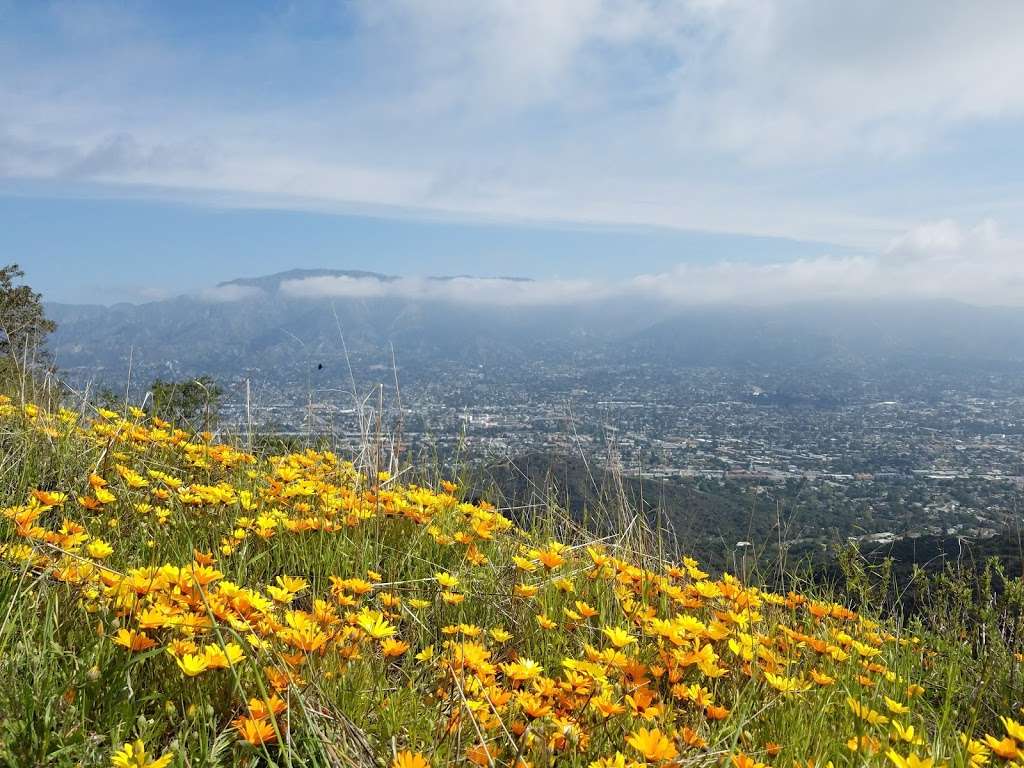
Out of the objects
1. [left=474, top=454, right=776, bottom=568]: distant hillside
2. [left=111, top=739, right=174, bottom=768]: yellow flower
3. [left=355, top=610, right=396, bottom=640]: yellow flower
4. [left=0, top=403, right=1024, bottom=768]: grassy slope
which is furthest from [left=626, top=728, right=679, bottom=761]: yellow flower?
[left=474, top=454, right=776, bottom=568]: distant hillside

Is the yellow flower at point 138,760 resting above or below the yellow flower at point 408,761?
above

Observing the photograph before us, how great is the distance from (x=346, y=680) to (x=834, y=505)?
22.6 meters

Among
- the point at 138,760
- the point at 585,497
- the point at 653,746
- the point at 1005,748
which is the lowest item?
the point at 585,497

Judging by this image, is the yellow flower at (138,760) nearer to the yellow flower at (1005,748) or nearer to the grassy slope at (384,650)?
the grassy slope at (384,650)

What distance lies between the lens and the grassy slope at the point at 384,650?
160cm

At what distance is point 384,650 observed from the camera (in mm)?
2027

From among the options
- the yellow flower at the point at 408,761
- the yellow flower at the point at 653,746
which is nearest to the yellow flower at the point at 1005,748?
the yellow flower at the point at 653,746

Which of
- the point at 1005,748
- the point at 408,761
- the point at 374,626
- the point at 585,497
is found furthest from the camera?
the point at 585,497

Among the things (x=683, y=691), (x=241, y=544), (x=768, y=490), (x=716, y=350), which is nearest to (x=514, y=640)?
(x=683, y=691)

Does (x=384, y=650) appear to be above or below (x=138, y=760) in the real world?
Answer: below

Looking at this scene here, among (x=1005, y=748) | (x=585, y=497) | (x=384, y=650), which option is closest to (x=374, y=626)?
(x=384, y=650)

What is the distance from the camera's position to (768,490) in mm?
24391

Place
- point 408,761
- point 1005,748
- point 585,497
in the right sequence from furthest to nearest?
point 585,497
point 1005,748
point 408,761

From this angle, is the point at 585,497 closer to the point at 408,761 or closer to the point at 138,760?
the point at 408,761
